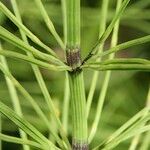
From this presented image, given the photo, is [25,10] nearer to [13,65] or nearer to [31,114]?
[13,65]

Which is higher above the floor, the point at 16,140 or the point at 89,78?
the point at 89,78

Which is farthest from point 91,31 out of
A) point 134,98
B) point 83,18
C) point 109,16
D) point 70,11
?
point 70,11

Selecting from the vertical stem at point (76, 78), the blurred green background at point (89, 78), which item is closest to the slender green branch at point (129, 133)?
the vertical stem at point (76, 78)

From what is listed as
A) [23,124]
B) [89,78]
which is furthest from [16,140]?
[89,78]

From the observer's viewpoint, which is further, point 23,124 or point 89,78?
point 89,78

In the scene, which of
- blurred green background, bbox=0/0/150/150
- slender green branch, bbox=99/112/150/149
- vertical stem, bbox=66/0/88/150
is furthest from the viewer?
blurred green background, bbox=0/0/150/150

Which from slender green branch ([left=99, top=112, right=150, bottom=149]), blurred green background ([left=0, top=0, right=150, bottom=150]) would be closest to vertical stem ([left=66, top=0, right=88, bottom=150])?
slender green branch ([left=99, top=112, right=150, bottom=149])

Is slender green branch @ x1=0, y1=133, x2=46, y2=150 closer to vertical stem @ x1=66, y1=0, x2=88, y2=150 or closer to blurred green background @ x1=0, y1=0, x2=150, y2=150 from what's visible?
vertical stem @ x1=66, y1=0, x2=88, y2=150

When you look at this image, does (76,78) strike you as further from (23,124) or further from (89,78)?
(89,78)

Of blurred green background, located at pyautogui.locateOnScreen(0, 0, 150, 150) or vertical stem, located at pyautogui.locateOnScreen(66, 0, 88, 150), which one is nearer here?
vertical stem, located at pyautogui.locateOnScreen(66, 0, 88, 150)
